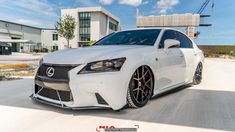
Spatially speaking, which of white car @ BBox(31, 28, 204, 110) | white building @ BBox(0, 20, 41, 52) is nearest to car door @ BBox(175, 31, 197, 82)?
white car @ BBox(31, 28, 204, 110)

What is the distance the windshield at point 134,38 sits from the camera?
3.70 m

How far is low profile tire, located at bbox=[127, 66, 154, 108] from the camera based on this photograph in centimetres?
296

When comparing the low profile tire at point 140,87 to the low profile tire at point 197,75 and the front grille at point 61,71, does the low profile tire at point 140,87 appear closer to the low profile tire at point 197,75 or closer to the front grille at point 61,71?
the front grille at point 61,71

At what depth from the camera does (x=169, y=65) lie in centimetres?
376

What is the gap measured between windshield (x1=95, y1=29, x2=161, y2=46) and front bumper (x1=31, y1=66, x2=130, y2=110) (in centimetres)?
118

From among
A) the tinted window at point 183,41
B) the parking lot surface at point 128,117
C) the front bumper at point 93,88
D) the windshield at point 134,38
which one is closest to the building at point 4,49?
the parking lot surface at point 128,117

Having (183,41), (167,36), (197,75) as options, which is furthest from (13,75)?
(197,75)

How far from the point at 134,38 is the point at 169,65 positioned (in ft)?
2.85

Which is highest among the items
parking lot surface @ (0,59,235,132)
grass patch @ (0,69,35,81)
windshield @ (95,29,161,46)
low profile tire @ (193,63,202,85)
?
windshield @ (95,29,161,46)

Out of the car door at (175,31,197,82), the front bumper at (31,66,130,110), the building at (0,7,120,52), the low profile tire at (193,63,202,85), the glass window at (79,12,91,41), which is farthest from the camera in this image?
the glass window at (79,12,91,41)

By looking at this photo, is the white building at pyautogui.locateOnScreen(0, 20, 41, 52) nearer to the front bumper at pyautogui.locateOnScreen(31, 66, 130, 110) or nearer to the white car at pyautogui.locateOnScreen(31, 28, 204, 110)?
the white car at pyautogui.locateOnScreen(31, 28, 204, 110)

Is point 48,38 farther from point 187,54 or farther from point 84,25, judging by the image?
point 187,54

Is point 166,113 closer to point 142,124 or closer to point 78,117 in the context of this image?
point 142,124

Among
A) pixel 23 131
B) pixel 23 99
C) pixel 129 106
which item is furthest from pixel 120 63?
pixel 23 99
